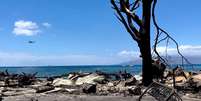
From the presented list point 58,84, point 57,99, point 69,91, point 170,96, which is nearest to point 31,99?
point 57,99

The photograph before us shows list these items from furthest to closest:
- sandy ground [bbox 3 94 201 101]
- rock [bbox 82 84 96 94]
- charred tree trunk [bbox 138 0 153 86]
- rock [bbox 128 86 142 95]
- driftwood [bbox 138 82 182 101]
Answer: charred tree trunk [bbox 138 0 153 86], rock [bbox 82 84 96 94], rock [bbox 128 86 142 95], sandy ground [bbox 3 94 201 101], driftwood [bbox 138 82 182 101]

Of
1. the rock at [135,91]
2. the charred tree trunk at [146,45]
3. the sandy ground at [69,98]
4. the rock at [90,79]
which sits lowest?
the sandy ground at [69,98]

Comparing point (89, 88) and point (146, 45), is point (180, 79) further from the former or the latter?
point (89, 88)

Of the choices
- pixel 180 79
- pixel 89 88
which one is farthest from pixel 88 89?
pixel 180 79

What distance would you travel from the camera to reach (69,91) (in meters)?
21.2

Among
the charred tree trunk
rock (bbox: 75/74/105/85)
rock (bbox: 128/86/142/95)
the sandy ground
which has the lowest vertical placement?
the sandy ground

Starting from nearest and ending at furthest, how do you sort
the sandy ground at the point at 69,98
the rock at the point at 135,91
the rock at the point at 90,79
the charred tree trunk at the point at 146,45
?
the sandy ground at the point at 69,98 < the rock at the point at 135,91 < the charred tree trunk at the point at 146,45 < the rock at the point at 90,79

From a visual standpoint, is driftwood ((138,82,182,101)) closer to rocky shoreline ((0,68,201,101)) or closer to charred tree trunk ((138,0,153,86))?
rocky shoreline ((0,68,201,101))

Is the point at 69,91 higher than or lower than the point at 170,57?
lower

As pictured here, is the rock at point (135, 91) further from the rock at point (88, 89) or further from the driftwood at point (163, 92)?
the driftwood at point (163, 92)

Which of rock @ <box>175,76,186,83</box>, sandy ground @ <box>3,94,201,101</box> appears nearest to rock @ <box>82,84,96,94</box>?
sandy ground @ <box>3,94,201,101</box>

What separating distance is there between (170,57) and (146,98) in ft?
8.87

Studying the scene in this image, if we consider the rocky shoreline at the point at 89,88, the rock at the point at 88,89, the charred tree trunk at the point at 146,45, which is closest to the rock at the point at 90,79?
the rocky shoreline at the point at 89,88

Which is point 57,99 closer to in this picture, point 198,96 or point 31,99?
point 31,99
